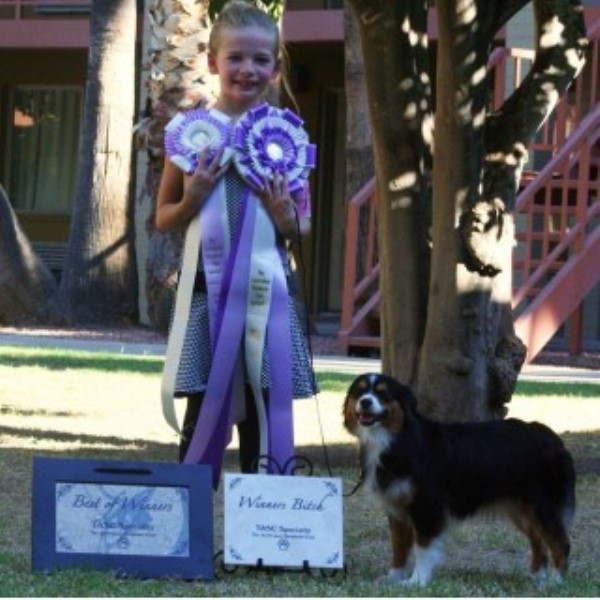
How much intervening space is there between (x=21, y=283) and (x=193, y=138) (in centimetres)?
1443

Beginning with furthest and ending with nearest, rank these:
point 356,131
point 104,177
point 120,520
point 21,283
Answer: point 104,177 < point 21,283 < point 356,131 < point 120,520

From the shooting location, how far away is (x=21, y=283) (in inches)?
810

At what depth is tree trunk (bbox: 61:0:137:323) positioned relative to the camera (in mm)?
21297

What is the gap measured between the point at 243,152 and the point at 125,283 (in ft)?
50.8

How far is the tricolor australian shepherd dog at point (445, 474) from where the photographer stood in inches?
241

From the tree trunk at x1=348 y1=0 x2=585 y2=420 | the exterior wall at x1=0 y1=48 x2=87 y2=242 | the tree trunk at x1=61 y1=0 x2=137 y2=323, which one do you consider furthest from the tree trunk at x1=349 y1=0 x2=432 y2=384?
the exterior wall at x1=0 y1=48 x2=87 y2=242

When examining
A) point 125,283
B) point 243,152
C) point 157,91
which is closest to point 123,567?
point 243,152

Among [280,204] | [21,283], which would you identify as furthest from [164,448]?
[21,283]

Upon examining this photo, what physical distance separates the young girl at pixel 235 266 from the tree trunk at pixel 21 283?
1402cm

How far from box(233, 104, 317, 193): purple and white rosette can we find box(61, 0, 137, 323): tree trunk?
49.2 feet

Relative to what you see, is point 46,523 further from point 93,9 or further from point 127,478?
point 93,9

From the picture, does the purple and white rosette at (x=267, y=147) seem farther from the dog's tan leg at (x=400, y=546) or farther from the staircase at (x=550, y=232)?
the staircase at (x=550, y=232)

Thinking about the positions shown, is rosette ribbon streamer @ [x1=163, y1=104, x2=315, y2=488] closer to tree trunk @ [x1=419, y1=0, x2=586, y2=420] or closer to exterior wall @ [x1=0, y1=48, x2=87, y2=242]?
tree trunk @ [x1=419, y1=0, x2=586, y2=420]

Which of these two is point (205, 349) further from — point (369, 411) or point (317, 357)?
point (317, 357)
